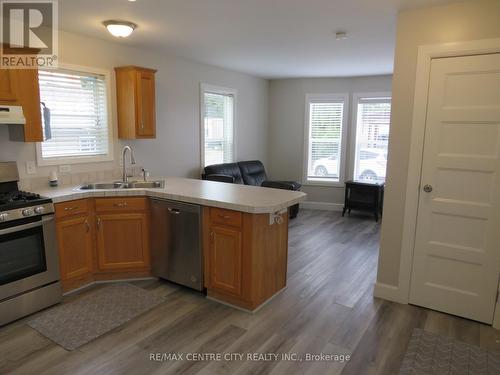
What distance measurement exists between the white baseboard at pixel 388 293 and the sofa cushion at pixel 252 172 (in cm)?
325

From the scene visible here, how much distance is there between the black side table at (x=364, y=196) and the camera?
5.93m

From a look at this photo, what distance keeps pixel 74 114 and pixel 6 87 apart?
857 mm

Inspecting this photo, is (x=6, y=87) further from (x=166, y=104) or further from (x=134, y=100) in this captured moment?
(x=166, y=104)

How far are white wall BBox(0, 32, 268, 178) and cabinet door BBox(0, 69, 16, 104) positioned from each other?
382 millimetres

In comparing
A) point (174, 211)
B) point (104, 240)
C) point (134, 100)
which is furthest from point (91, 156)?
point (174, 211)

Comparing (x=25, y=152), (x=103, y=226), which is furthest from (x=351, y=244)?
(x=25, y=152)

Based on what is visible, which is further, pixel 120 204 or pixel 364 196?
pixel 364 196

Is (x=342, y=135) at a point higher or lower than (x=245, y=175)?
higher

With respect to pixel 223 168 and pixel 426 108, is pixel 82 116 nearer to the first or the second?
pixel 223 168

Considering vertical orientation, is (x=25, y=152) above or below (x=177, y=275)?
above

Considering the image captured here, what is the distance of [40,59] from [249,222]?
2.54 meters

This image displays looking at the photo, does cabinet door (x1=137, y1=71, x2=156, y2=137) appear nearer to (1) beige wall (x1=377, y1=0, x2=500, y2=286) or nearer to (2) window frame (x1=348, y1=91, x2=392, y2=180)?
(1) beige wall (x1=377, y1=0, x2=500, y2=286)

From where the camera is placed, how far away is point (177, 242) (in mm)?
3207

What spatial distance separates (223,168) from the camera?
5.53 metres
